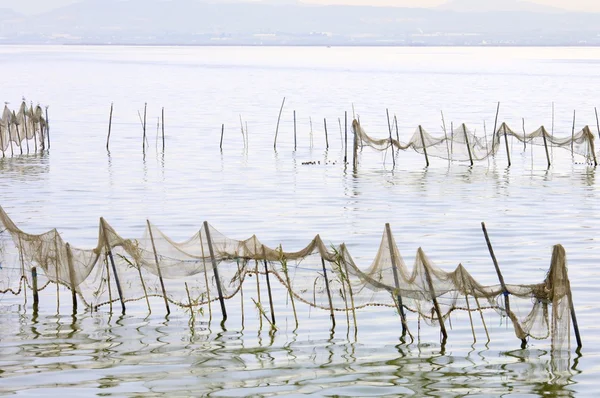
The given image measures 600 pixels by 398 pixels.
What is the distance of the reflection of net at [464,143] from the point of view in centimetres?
3825

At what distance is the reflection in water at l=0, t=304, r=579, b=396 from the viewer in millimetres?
13266

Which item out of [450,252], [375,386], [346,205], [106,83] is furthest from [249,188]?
[106,83]

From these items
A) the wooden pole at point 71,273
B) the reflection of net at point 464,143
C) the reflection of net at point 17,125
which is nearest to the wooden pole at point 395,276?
the wooden pole at point 71,273

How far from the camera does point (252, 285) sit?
1927 cm

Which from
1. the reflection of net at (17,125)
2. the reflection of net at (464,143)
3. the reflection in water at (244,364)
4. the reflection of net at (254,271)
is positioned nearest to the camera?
the reflection in water at (244,364)

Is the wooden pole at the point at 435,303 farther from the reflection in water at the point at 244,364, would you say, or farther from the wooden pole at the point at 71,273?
the wooden pole at the point at 71,273

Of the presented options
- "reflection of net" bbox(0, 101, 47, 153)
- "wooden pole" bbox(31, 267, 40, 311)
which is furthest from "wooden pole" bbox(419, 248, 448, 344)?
"reflection of net" bbox(0, 101, 47, 153)

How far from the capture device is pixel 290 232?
25453mm

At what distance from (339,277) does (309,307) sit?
2.03 m

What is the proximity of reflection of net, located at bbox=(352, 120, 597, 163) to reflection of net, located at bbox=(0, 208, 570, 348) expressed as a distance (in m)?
21.8

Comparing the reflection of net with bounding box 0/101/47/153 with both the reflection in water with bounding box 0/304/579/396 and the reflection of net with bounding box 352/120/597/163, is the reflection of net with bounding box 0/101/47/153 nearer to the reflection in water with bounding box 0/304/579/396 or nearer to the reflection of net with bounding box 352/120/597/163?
the reflection of net with bounding box 352/120/597/163

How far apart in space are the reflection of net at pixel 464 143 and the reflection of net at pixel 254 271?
21.8 metres

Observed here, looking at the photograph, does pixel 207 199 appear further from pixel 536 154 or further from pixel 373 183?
pixel 536 154

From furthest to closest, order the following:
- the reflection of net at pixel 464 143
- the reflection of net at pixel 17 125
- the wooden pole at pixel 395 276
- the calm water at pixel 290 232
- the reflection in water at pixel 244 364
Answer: the reflection of net at pixel 17 125
the reflection of net at pixel 464 143
the wooden pole at pixel 395 276
the calm water at pixel 290 232
the reflection in water at pixel 244 364
